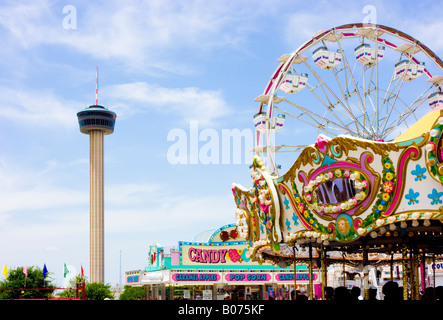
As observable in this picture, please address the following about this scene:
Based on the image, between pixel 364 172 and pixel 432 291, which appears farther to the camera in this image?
pixel 432 291

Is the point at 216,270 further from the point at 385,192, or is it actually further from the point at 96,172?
the point at 96,172

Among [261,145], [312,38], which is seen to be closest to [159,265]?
[261,145]

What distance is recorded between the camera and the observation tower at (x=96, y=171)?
9588 centimetres

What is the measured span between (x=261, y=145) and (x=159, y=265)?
63.1 ft

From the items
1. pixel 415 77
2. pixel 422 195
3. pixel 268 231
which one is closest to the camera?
pixel 422 195

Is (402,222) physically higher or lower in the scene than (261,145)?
lower

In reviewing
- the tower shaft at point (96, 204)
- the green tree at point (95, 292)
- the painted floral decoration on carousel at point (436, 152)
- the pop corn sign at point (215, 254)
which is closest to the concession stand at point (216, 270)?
the pop corn sign at point (215, 254)

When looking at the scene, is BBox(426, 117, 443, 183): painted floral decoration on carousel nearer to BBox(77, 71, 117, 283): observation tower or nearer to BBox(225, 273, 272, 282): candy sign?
BBox(225, 273, 272, 282): candy sign

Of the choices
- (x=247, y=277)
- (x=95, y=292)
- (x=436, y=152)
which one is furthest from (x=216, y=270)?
(x=436, y=152)

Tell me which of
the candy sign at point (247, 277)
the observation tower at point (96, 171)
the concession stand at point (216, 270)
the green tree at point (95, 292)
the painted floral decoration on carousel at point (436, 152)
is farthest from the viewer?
the observation tower at point (96, 171)

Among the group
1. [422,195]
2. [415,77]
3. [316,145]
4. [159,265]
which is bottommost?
[159,265]

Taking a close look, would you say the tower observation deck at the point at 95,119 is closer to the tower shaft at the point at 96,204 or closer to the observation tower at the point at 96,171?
the observation tower at the point at 96,171
